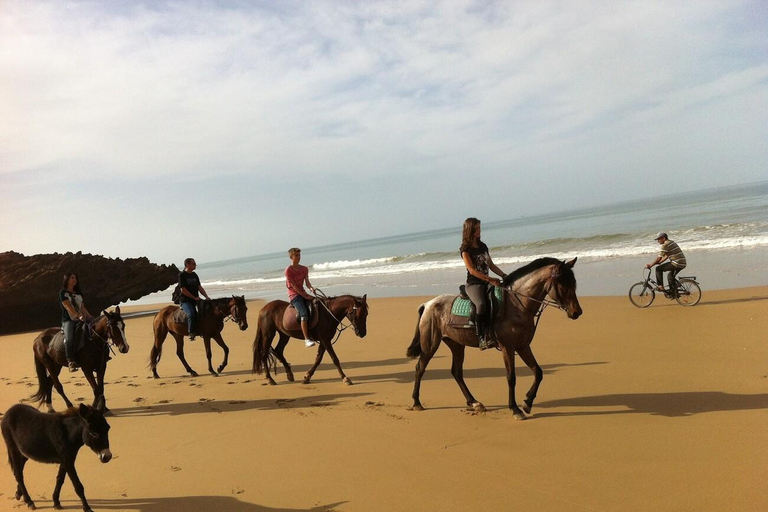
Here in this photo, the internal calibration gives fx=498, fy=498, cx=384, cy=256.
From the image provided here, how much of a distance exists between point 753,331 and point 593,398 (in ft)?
14.6

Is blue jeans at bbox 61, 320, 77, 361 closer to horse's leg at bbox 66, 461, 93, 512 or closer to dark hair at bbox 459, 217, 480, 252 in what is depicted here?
horse's leg at bbox 66, 461, 93, 512

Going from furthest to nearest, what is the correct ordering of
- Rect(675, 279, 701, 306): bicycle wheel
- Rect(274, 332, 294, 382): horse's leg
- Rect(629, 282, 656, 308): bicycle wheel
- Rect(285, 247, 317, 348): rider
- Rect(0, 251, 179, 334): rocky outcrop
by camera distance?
Rect(0, 251, 179, 334): rocky outcrop, Rect(629, 282, 656, 308): bicycle wheel, Rect(675, 279, 701, 306): bicycle wheel, Rect(274, 332, 294, 382): horse's leg, Rect(285, 247, 317, 348): rider

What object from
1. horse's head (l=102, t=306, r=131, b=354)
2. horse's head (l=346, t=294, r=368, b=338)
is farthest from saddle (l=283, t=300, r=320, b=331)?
horse's head (l=102, t=306, r=131, b=354)

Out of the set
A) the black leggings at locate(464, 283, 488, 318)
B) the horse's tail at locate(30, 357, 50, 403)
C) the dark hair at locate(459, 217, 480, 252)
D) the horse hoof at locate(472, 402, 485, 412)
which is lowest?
the horse hoof at locate(472, 402, 485, 412)

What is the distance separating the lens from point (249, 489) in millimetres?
4422

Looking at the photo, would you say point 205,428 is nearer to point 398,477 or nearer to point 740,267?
point 398,477

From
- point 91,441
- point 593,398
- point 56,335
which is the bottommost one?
point 593,398

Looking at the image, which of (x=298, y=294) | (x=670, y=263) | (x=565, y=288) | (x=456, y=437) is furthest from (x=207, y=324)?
(x=670, y=263)

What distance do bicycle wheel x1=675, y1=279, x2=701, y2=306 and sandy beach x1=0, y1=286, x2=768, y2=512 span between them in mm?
2578

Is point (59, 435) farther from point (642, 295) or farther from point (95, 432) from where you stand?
point (642, 295)

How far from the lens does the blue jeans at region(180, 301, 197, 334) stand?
9.70 meters

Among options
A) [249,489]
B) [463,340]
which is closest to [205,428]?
[249,489]

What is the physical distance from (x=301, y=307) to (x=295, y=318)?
1.14ft

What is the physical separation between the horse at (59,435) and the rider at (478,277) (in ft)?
13.1
